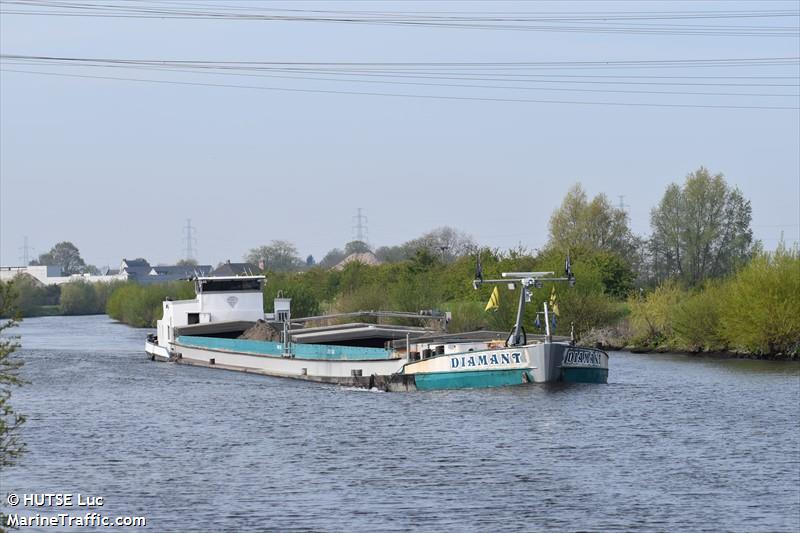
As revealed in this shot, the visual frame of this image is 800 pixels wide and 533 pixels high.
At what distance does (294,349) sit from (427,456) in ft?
82.8

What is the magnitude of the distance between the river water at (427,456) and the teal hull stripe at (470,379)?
54 centimetres

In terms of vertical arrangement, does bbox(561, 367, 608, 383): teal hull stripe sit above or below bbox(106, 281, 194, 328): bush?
below

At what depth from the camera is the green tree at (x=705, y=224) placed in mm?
110438

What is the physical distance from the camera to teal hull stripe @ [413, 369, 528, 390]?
146 feet

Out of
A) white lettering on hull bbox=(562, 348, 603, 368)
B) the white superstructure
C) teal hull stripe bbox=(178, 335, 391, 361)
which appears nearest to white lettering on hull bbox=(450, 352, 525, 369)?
white lettering on hull bbox=(562, 348, 603, 368)

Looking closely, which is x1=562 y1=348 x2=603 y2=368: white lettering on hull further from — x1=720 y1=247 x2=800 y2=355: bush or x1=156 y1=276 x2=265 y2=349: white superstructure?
x1=156 y1=276 x2=265 y2=349: white superstructure

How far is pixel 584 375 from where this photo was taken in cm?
4594

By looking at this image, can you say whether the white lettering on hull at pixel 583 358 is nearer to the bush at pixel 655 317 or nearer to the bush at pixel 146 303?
the bush at pixel 655 317

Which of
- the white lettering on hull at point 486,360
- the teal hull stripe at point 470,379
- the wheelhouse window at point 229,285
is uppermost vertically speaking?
the wheelhouse window at point 229,285

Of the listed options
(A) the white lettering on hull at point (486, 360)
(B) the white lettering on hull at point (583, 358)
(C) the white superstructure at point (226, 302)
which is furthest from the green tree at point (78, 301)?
(B) the white lettering on hull at point (583, 358)

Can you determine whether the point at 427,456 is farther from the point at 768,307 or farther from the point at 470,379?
the point at 768,307

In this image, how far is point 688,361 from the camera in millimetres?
63250

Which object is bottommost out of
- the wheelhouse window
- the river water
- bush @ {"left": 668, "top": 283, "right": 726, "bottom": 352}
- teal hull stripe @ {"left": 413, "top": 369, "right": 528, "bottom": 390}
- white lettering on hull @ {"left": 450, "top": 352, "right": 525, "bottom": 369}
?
the river water

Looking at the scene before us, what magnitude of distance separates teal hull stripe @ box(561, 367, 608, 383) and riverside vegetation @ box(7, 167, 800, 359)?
560 cm
